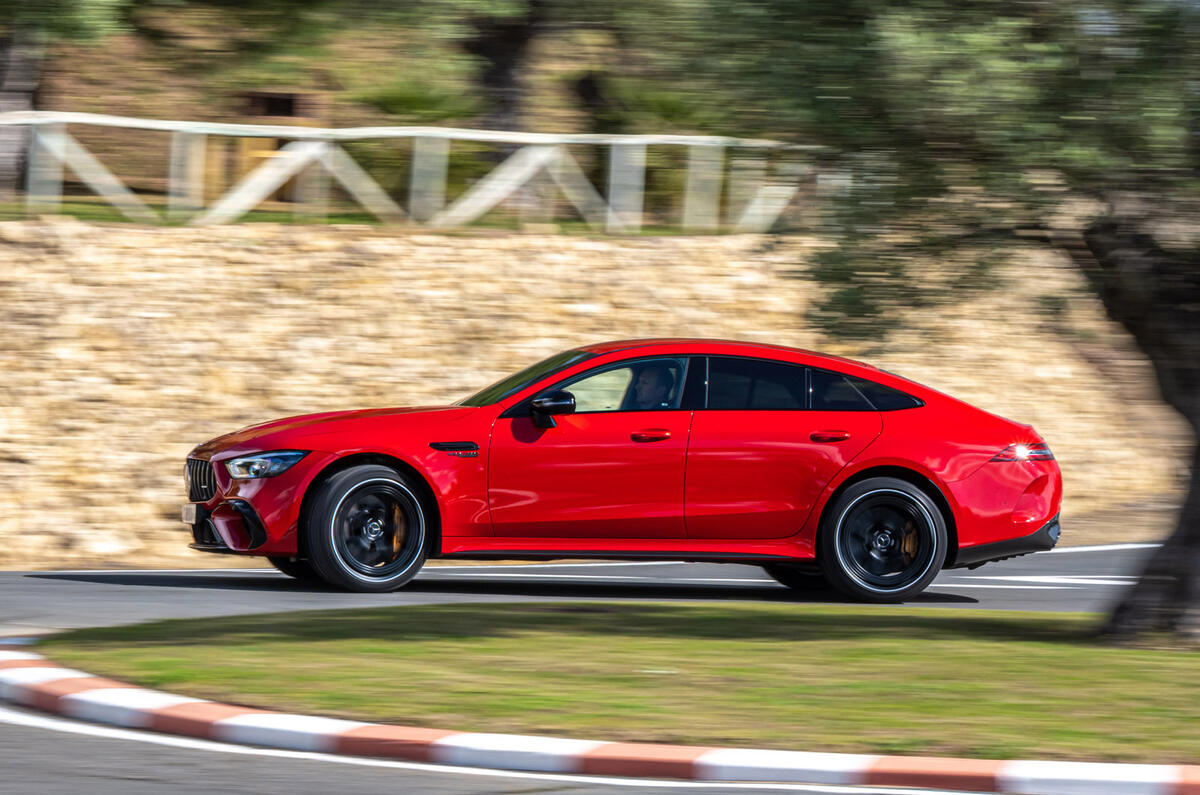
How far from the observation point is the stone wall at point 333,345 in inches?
556

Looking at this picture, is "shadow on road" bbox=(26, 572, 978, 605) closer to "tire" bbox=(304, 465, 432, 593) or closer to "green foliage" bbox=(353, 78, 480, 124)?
"tire" bbox=(304, 465, 432, 593)

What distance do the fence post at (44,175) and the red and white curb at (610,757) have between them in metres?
11.7

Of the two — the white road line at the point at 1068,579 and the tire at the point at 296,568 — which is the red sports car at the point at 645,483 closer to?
the tire at the point at 296,568

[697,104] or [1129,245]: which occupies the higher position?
[697,104]

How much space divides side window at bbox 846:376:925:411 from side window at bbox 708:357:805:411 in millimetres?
371

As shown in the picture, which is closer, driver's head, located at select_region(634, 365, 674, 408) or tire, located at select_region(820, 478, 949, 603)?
tire, located at select_region(820, 478, 949, 603)

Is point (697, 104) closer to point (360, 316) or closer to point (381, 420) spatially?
point (381, 420)

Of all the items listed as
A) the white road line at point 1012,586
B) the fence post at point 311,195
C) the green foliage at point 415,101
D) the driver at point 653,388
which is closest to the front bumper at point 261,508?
the driver at point 653,388

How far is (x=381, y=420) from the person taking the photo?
10516 mm

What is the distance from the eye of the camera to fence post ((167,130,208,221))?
18125mm

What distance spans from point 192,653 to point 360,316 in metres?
9.12

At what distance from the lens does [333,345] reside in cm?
1619

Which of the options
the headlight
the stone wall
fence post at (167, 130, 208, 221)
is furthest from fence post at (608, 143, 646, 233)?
the headlight

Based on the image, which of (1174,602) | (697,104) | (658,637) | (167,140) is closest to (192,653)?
(658,637)
